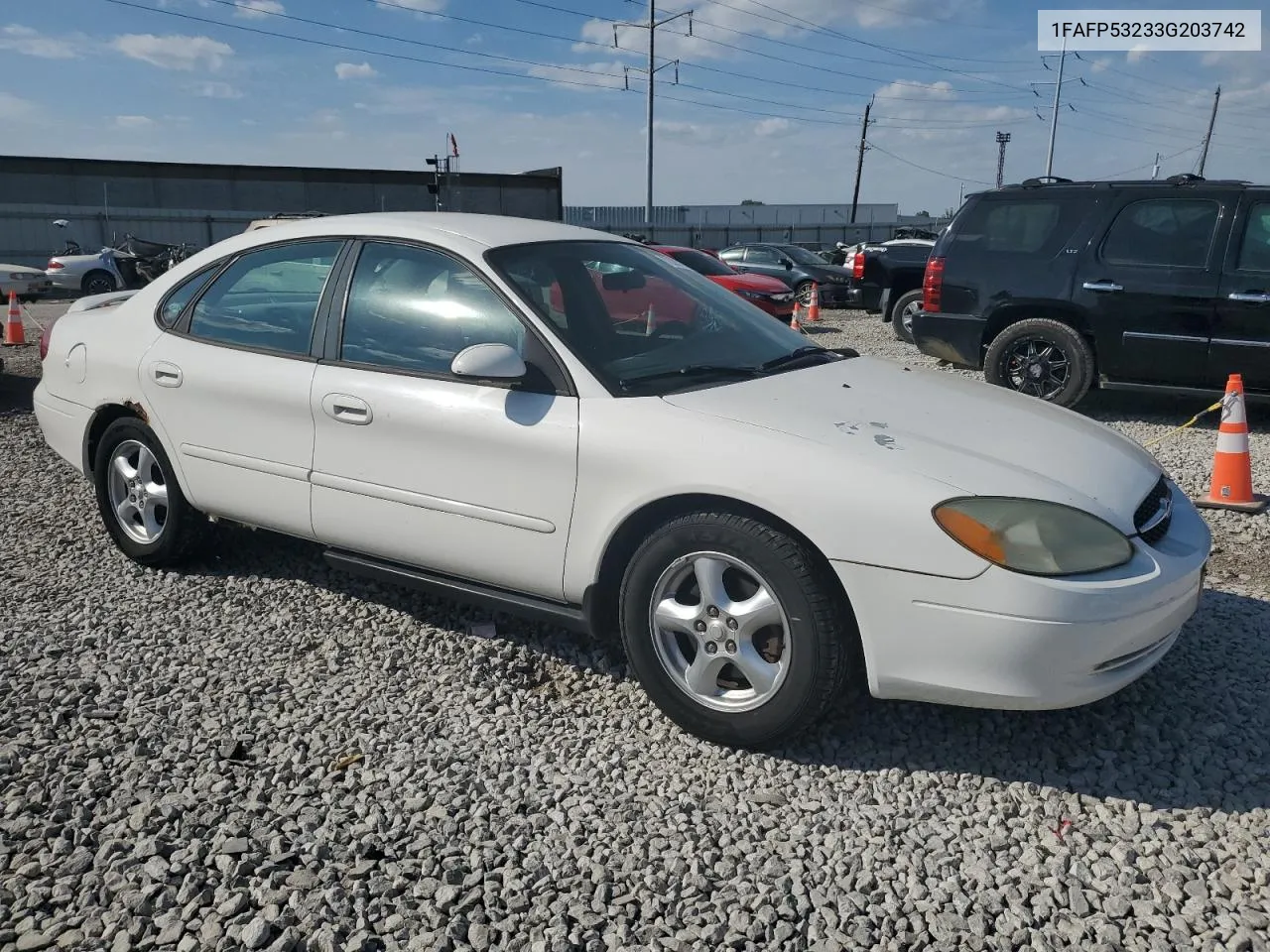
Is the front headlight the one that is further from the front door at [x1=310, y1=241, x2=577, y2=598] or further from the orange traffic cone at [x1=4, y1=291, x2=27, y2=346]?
the orange traffic cone at [x1=4, y1=291, x2=27, y2=346]

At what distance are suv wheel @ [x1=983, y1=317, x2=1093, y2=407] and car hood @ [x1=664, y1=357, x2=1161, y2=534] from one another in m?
4.67

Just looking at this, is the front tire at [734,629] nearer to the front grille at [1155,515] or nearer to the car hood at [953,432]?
the car hood at [953,432]

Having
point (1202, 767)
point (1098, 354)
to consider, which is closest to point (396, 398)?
point (1202, 767)

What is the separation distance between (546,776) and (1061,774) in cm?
147

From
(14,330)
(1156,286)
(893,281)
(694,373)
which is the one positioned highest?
(1156,286)

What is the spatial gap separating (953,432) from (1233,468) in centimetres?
A: 334

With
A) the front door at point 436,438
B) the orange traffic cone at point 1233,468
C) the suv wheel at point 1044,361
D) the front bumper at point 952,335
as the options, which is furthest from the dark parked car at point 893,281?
the front door at point 436,438

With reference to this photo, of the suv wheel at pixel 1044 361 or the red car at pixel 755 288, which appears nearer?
the suv wheel at pixel 1044 361

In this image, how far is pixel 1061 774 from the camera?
2975 mm

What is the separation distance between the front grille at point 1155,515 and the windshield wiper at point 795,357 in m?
1.26

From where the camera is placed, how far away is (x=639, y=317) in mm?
Result: 3752

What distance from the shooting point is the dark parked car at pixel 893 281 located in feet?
44.5

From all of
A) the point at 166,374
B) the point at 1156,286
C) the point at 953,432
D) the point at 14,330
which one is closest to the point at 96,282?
the point at 14,330

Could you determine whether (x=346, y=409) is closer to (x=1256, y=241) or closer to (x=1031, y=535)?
(x=1031, y=535)
